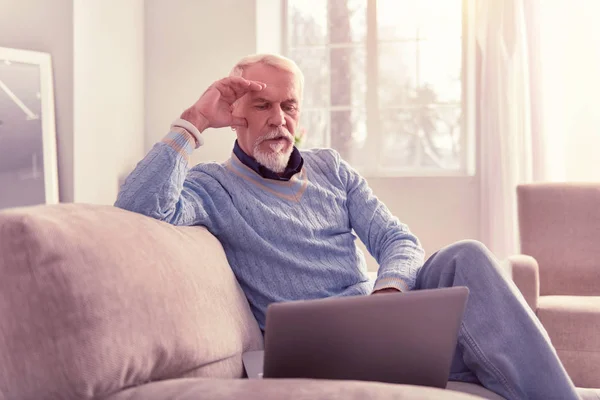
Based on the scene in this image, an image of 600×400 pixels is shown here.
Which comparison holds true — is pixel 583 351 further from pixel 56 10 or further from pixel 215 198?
pixel 56 10

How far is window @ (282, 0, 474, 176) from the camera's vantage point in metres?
A: 4.98

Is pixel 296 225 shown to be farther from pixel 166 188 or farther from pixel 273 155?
pixel 166 188

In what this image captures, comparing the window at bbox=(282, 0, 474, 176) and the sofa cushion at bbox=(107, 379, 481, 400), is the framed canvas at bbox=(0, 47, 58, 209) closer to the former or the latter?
the window at bbox=(282, 0, 474, 176)

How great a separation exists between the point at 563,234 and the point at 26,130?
2596 mm

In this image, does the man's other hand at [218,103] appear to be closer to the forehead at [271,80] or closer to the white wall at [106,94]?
the forehead at [271,80]

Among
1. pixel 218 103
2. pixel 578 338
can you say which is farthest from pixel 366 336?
pixel 578 338

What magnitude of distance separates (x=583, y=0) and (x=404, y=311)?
13.2ft

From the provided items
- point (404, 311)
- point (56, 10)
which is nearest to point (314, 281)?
point (404, 311)

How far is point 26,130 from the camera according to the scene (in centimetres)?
362

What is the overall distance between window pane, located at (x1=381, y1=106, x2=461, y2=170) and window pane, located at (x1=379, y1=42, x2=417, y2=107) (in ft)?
0.29

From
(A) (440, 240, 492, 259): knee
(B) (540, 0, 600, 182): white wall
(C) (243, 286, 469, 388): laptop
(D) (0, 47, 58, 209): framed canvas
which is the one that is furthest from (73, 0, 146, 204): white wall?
(C) (243, 286, 469, 388): laptop

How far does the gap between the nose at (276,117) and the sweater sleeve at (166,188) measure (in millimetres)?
342

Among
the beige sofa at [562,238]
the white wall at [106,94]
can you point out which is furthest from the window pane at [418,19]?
the beige sofa at [562,238]

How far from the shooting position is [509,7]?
4492mm
